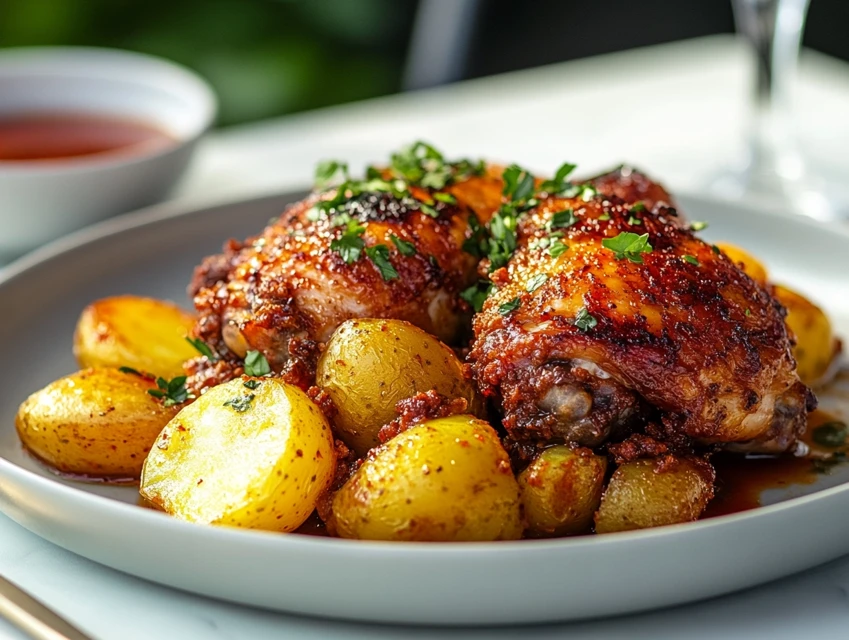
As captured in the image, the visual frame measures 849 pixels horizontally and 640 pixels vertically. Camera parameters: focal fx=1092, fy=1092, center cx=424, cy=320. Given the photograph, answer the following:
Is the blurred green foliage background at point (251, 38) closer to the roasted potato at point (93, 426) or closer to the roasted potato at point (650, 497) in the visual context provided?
the roasted potato at point (93, 426)

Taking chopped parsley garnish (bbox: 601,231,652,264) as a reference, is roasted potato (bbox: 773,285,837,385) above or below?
below

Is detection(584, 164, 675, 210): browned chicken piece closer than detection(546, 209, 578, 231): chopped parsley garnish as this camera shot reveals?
No

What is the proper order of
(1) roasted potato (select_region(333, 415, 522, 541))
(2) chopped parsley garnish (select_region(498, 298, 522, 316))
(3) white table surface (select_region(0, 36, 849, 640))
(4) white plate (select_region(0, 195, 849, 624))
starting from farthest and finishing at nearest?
(3) white table surface (select_region(0, 36, 849, 640)), (2) chopped parsley garnish (select_region(498, 298, 522, 316)), (1) roasted potato (select_region(333, 415, 522, 541)), (4) white plate (select_region(0, 195, 849, 624))

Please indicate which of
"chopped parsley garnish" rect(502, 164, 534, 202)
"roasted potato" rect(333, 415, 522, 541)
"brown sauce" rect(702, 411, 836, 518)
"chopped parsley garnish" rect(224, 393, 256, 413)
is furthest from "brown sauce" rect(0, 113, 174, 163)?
"brown sauce" rect(702, 411, 836, 518)

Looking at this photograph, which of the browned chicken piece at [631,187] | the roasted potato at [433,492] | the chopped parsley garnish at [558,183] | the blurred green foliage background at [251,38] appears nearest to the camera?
the roasted potato at [433,492]

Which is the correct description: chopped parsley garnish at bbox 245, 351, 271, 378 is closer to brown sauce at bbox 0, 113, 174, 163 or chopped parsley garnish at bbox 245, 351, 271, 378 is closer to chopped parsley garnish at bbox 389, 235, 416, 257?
chopped parsley garnish at bbox 389, 235, 416, 257

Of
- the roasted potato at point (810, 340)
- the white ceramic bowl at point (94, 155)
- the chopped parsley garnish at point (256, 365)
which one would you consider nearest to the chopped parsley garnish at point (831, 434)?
the roasted potato at point (810, 340)

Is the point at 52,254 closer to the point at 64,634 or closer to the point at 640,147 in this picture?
the point at 64,634

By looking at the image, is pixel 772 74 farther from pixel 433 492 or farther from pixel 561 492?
pixel 433 492
